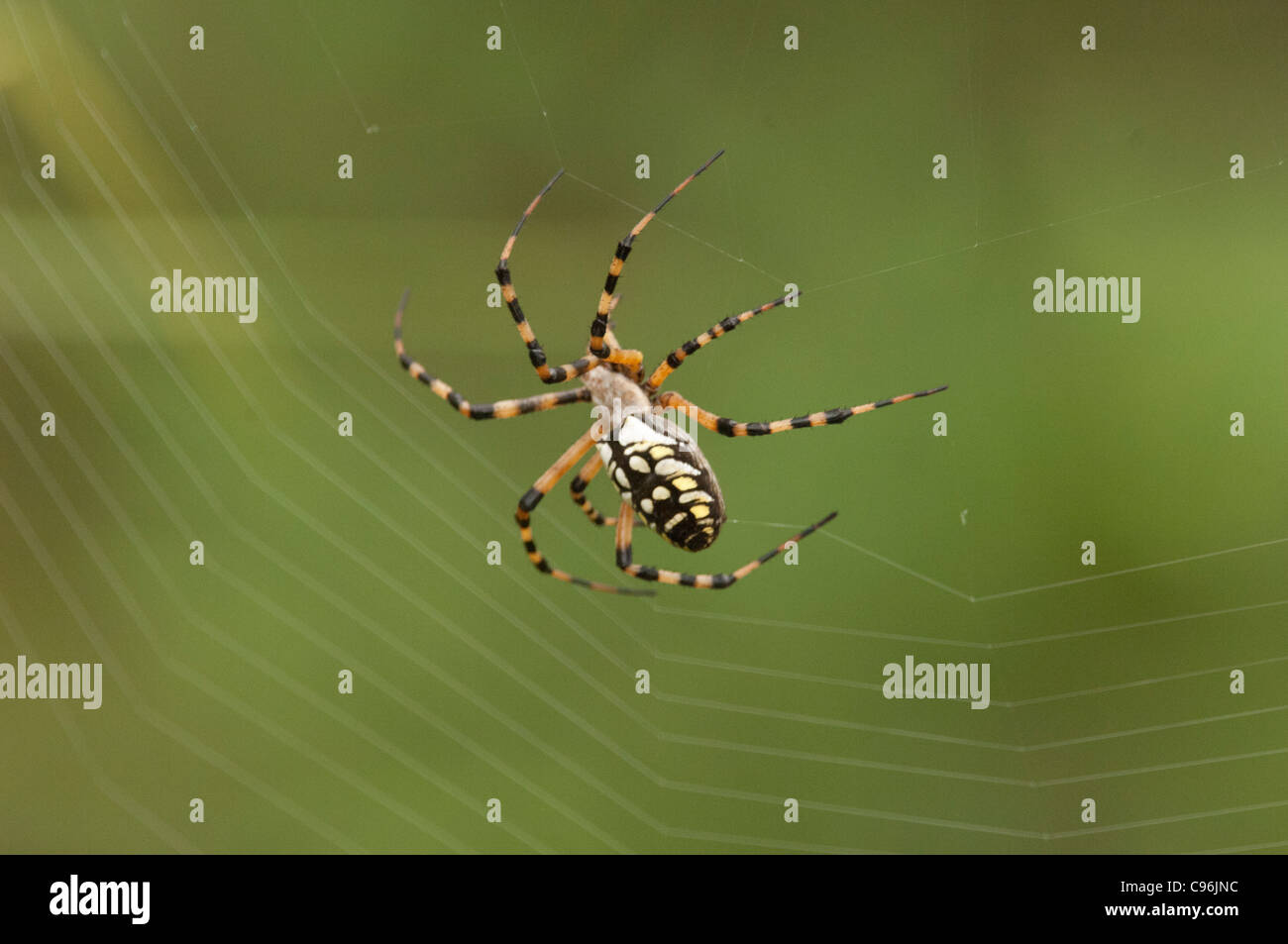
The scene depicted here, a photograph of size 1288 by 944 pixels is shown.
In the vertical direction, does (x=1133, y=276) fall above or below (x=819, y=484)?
above

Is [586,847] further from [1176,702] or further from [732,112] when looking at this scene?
[732,112]

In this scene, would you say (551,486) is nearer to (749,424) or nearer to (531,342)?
(531,342)

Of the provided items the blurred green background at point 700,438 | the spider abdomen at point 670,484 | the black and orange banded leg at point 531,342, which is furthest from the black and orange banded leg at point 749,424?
the blurred green background at point 700,438

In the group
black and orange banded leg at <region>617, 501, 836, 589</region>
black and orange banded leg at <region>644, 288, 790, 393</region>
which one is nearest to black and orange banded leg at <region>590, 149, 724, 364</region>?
black and orange banded leg at <region>644, 288, 790, 393</region>

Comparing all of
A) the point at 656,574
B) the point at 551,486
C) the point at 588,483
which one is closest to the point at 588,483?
the point at 588,483

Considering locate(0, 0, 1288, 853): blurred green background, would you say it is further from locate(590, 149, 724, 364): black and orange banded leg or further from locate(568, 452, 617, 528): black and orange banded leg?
locate(590, 149, 724, 364): black and orange banded leg

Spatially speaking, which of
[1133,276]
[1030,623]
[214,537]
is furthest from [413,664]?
[1133,276]

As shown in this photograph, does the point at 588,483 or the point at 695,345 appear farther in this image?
the point at 588,483
